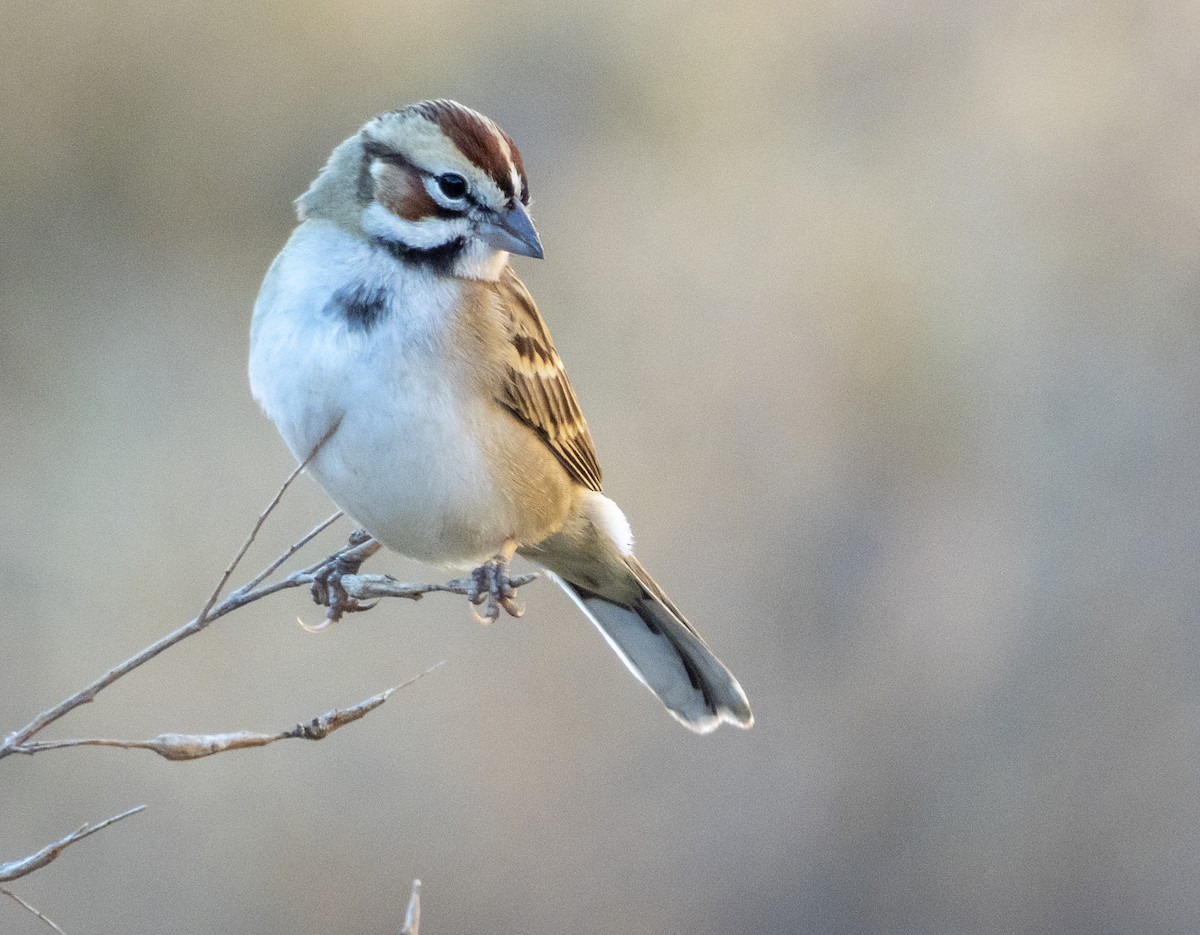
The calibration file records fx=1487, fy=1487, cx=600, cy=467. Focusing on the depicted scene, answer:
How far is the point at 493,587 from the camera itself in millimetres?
2971

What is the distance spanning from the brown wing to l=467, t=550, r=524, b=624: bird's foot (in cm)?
29

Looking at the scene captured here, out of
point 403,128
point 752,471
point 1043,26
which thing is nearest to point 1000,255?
point 1043,26

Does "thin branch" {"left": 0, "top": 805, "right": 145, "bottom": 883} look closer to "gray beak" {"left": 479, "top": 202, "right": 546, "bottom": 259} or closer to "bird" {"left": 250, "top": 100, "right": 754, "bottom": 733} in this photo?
"bird" {"left": 250, "top": 100, "right": 754, "bottom": 733}

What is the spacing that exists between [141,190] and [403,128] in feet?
12.9

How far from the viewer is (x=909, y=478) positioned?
6.83 m

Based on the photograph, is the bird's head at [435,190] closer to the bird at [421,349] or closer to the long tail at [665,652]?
the bird at [421,349]

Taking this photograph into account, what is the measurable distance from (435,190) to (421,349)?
0.30 meters

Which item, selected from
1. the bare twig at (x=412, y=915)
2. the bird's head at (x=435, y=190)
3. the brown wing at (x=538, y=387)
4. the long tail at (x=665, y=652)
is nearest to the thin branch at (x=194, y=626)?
the bare twig at (x=412, y=915)

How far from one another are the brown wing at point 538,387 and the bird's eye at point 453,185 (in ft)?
1.19

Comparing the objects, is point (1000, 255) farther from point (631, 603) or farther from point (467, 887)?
point (631, 603)

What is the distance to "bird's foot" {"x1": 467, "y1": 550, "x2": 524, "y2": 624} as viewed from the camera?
2.88 m

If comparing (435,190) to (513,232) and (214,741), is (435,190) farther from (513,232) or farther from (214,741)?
(214,741)

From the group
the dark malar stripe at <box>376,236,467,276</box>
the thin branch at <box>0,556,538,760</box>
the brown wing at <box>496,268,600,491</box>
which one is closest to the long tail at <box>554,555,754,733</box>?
the brown wing at <box>496,268,600,491</box>

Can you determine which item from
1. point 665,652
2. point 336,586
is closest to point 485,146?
point 336,586
